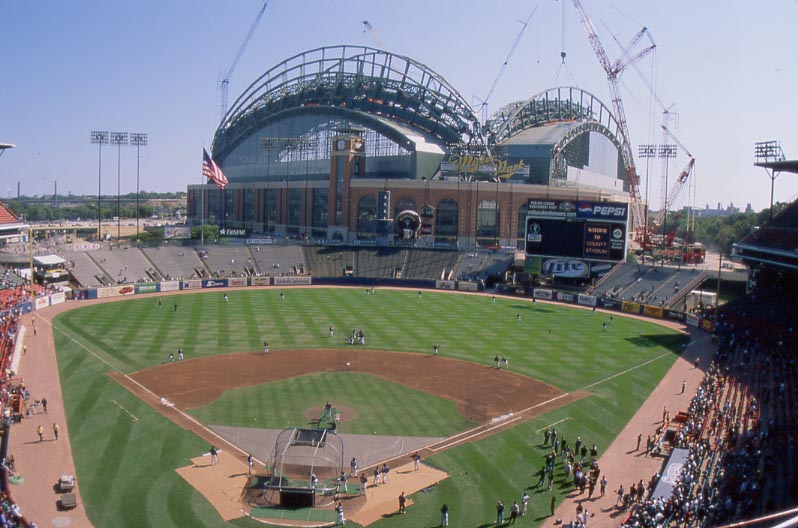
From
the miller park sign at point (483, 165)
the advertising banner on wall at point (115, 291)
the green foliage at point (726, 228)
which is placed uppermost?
the miller park sign at point (483, 165)

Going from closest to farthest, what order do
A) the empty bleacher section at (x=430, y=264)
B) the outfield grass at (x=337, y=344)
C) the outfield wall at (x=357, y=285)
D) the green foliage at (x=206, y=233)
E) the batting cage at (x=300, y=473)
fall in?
the batting cage at (x=300, y=473) → the outfield grass at (x=337, y=344) → the outfield wall at (x=357, y=285) → the empty bleacher section at (x=430, y=264) → the green foliage at (x=206, y=233)

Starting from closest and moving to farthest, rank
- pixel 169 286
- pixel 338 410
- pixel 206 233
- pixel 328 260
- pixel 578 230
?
1. pixel 338 410
2. pixel 169 286
3. pixel 578 230
4. pixel 328 260
5. pixel 206 233

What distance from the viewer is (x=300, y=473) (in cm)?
2759

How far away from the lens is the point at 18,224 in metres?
55.5

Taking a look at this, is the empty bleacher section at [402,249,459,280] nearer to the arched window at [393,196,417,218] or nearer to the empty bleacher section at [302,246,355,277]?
the empty bleacher section at [302,246,355,277]

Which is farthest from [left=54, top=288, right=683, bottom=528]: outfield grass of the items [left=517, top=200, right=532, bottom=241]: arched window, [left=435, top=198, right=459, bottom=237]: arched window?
[left=517, top=200, right=532, bottom=241]: arched window

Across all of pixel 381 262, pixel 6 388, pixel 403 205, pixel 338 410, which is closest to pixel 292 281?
pixel 381 262

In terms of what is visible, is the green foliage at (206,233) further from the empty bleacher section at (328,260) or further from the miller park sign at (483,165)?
the miller park sign at (483,165)

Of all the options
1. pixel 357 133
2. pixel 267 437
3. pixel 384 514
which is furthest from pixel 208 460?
pixel 357 133

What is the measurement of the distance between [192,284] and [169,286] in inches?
122

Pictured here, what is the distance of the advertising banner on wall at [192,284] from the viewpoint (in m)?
77.9

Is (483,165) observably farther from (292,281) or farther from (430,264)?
(292,281)

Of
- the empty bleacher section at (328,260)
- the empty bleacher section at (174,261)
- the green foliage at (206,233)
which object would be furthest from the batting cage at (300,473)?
the green foliage at (206,233)

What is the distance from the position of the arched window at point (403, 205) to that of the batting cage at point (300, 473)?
71522 millimetres
